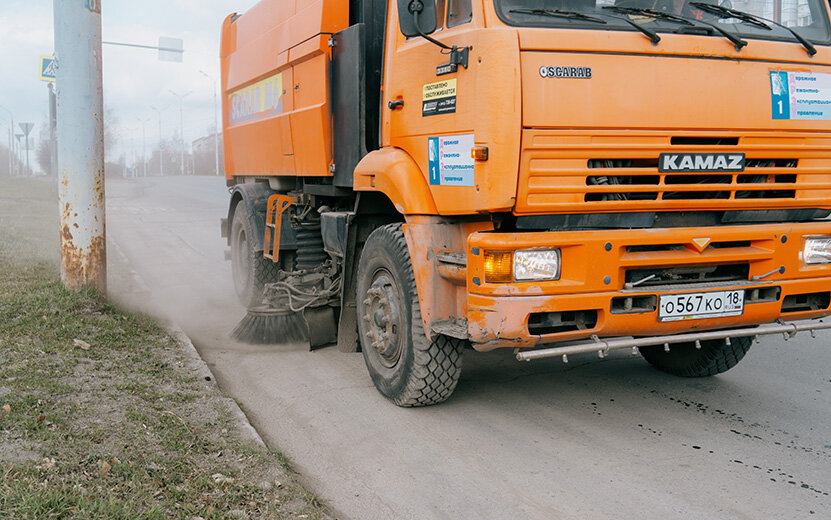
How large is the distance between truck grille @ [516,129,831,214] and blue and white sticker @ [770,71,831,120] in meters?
0.13

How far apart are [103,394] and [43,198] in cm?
2592

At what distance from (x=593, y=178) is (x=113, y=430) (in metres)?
2.84

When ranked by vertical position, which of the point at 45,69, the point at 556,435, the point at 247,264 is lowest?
the point at 556,435

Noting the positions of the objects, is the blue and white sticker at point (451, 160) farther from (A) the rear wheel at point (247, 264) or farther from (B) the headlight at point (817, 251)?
(A) the rear wheel at point (247, 264)

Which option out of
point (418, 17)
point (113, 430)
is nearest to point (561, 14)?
point (418, 17)

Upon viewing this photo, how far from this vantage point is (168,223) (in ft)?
60.9

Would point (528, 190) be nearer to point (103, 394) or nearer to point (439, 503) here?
point (439, 503)

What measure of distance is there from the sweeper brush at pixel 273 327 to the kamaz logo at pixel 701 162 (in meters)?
3.74

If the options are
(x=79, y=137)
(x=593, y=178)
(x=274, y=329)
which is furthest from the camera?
(x=274, y=329)

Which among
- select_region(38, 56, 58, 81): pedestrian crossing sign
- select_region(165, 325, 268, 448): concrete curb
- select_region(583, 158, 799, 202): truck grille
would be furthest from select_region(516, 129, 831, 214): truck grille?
select_region(38, 56, 58, 81): pedestrian crossing sign

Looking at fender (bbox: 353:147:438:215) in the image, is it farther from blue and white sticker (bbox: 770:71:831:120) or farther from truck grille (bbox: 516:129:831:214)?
blue and white sticker (bbox: 770:71:831:120)

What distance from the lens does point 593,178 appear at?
4.09 metres

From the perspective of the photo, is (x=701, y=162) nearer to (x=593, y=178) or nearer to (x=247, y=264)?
(x=593, y=178)

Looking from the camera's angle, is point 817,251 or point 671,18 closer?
point 671,18
